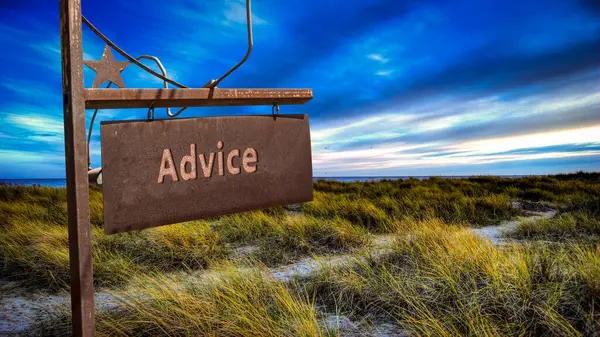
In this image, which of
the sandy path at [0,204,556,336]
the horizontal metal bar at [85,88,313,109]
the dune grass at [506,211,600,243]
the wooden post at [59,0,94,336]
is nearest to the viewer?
the wooden post at [59,0,94,336]

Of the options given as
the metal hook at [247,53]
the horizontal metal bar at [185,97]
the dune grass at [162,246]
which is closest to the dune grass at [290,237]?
the dune grass at [162,246]

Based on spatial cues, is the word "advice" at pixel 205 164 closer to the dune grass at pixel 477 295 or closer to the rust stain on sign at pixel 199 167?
the rust stain on sign at pixel 199 167

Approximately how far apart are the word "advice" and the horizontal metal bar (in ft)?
0.76

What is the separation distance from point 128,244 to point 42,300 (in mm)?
1462

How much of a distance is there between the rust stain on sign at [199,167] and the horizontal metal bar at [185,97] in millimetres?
99

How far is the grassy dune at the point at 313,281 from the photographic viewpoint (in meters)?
2.43

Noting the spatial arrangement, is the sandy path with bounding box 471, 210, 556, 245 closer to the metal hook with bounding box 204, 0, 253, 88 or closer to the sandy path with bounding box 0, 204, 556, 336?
the sandy path with bounding box 0, 204, 556, 336

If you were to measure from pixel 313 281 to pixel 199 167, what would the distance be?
1962 mm

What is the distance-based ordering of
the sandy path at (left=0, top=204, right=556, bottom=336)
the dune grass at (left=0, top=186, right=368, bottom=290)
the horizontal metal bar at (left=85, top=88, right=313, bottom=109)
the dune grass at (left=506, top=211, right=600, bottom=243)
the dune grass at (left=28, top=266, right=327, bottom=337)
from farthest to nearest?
1. the dune grass at (left=506, top=211, right=600, bottom=243)
2. the dune grass at (left=0, top=186, right=368, bottom=290)
3. the sandy path at (left=0, top=204, right=556, bottom=336)
4. the dune grass at (left=28, top=266, right=327, bottom=337)
5. the horizontal metal bar at (left=85, top=88, right=313, bottom=109)

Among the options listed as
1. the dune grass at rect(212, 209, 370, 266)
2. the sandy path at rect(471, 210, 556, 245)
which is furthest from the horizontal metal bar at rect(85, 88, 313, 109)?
the sandy path at rect(471, 210, 556, 245)

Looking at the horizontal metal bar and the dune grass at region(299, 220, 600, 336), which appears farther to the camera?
the dune grass at region(299, 220, 600, 336)

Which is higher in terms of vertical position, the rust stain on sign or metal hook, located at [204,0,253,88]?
metal hook, located at [204,0,253,88]

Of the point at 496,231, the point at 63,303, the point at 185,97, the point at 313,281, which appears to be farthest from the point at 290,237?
the point at 496,231

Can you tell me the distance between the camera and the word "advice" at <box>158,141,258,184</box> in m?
1.73
